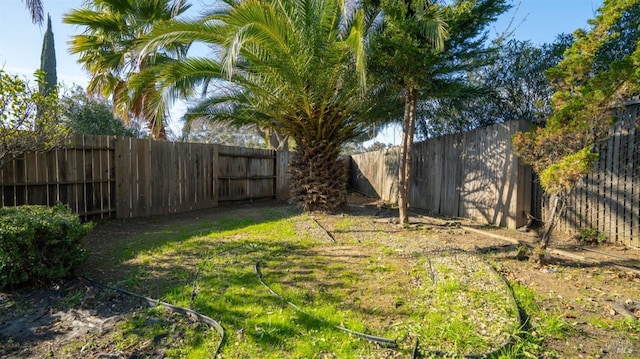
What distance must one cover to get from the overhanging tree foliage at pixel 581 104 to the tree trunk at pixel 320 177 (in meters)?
4.11

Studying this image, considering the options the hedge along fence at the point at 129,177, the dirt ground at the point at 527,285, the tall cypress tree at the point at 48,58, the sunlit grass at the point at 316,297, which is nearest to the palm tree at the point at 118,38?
the hedge along fence at the point at 129,177

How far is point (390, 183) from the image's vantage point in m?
9.84

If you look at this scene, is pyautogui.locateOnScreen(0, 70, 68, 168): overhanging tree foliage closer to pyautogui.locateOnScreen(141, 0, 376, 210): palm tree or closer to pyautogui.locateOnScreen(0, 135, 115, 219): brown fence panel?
pyautogui.locateOnScreen(0, 135, 115, 219): brown fence panel

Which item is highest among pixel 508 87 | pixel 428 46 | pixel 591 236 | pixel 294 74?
pixel 428 46

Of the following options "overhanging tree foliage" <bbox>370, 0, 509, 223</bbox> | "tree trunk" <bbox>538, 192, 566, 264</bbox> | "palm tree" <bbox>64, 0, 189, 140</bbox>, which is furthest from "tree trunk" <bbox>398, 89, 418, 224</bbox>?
"palm tree" <bbox>64, 0, 189, 140</bbox>

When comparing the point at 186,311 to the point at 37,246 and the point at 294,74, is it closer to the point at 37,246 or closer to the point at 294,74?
the point at 37,246

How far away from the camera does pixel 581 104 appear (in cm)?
315

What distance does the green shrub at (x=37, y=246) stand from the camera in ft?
8.97

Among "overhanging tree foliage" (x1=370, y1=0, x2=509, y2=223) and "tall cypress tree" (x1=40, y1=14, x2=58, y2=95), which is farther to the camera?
"tall cypress tree" (x1=40, y1=14, x2=58, y2=95)

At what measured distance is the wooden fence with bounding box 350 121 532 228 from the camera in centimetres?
521

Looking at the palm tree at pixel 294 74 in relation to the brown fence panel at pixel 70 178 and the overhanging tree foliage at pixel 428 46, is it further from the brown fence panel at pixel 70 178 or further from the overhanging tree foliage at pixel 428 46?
the brown fence panel at pixel 70 178

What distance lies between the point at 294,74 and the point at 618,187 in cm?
501

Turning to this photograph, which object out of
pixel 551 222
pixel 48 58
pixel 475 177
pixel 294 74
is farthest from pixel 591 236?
pixel 48 58

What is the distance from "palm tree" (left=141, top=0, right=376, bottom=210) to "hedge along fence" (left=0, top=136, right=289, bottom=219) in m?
1.48
